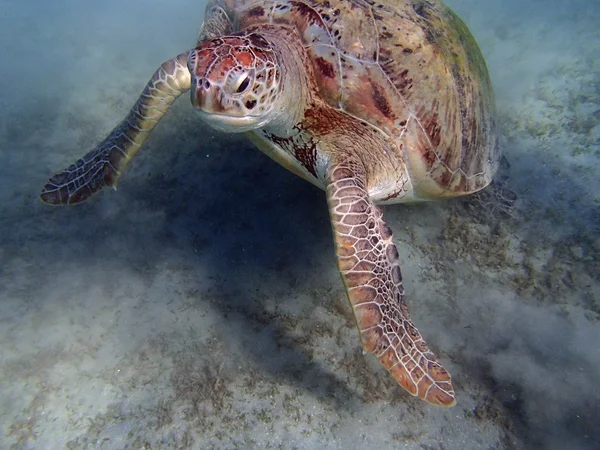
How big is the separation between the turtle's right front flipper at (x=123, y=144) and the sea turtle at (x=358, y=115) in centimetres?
1

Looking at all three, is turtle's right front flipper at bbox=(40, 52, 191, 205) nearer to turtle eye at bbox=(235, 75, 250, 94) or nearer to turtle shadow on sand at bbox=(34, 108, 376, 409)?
turtle shadow on sand at bbox=(34, 108, 376, 409)

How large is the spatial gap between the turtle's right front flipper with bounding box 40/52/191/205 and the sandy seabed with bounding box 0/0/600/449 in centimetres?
31

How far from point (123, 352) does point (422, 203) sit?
2952 millimetres

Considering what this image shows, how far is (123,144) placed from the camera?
3.09 meters

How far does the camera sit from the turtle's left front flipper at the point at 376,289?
210 cm

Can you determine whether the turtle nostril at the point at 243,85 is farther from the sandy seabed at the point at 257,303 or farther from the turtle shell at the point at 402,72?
the sandy seabed at the point at 257,303

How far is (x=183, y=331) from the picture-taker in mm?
2682

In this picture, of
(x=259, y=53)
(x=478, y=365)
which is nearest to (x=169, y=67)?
(x=259, y=53)

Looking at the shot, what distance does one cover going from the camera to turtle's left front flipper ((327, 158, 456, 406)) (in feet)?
6.90

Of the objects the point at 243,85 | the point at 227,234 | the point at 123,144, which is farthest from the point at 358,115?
the point at 123,144

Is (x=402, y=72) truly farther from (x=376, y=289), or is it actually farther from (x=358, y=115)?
(x=376, y=289)

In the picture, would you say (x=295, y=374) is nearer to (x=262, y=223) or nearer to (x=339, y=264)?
A: (x=339, y=264)

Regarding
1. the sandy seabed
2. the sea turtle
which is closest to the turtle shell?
the sea turtle

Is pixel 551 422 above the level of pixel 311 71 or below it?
below
